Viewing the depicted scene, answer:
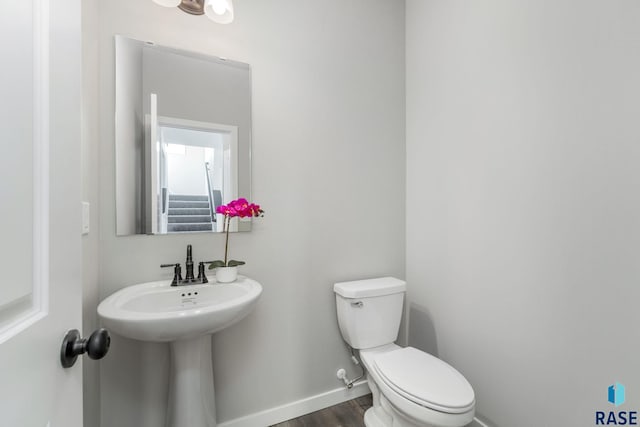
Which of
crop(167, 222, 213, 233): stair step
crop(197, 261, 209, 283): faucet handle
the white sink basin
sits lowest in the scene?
the white sink basin

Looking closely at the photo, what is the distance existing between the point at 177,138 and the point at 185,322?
2.85 ft

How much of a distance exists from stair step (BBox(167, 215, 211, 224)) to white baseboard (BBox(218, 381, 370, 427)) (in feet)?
3.34

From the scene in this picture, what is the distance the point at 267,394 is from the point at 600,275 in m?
1.57

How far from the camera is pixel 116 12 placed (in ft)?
3.95

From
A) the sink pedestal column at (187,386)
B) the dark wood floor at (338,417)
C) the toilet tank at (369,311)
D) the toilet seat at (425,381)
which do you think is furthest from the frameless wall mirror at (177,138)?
the dark wood floor at (338,417)

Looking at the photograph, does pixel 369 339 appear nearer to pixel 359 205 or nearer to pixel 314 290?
pixel 314 290

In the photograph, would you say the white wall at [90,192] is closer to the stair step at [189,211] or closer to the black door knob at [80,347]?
the stair step at [189,211]

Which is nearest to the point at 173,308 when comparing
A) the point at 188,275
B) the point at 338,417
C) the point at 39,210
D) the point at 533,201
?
→ the point at 188,275

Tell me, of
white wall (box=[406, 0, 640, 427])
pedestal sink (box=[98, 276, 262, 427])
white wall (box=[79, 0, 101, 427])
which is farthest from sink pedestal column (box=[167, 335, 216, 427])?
white wall (box=[406, 0, 640, 427])

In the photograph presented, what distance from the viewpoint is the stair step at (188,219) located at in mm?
1309

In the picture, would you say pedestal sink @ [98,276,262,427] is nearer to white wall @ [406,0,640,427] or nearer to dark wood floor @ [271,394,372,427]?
dark wood floor @ [271,394,372,427]

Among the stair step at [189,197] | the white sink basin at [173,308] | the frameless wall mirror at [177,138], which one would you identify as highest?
the frameless wall mirror at [177,138]

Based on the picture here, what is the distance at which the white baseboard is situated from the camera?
1.43 m
